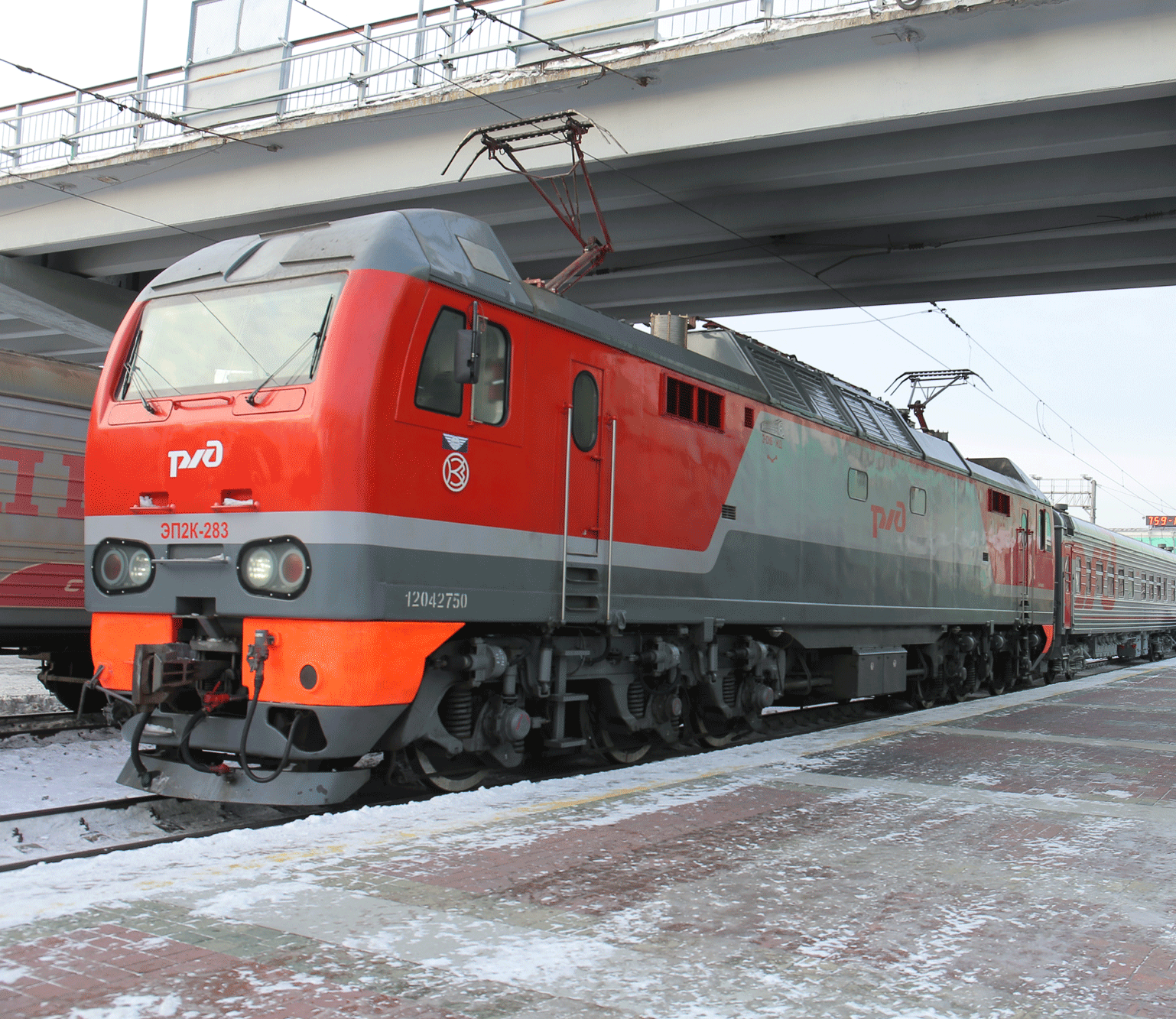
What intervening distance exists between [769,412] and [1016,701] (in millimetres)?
6327

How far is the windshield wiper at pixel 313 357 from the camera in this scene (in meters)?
6.12

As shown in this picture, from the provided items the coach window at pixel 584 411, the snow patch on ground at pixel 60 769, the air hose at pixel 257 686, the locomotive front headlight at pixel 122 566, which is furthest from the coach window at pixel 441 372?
the snow patch on ground at pixel 60 769

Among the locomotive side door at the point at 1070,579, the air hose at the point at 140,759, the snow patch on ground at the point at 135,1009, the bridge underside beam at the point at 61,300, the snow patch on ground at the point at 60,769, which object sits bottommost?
the snow patch on ground at the point at 60,769

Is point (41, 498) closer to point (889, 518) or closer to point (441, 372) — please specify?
point (441, 372)

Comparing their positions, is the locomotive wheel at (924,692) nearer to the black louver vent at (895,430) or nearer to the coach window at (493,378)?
the black louver vent at (895,430)

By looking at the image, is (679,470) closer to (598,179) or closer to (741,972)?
(741,972)

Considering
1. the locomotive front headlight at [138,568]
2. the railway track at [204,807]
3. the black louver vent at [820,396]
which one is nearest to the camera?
the railway track at [204,807]

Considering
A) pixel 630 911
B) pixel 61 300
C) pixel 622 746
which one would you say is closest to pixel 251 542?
pixel 630 911

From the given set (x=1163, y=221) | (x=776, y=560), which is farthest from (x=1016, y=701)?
(x=1163, y=221)

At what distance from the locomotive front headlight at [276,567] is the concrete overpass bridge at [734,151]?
8.49 metres

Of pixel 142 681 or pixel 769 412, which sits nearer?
pixel 142 681

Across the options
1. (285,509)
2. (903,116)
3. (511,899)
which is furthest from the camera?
(903,116)

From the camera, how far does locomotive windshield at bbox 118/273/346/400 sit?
20.5ft

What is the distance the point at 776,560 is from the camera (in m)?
9.97
